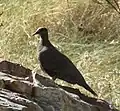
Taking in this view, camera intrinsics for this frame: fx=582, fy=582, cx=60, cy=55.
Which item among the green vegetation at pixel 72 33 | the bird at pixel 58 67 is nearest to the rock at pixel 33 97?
the bird at pixel 58 67

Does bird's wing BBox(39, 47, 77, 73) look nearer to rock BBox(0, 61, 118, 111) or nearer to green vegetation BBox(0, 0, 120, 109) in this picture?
green vegetation BBox(0, 0, 120, 109)

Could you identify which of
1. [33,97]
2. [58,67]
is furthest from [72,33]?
[33,97]

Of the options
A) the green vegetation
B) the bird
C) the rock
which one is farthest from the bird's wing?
the rock

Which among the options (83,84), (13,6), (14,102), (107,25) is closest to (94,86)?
(83,84)

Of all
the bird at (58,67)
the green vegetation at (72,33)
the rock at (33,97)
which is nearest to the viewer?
the rock at (33,97)

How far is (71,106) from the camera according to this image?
304cm

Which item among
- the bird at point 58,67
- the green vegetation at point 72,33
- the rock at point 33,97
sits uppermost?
the green vegetation at point 72,33

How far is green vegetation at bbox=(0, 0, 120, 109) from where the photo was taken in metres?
5.21

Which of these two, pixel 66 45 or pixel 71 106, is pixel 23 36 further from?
pixel 71 106

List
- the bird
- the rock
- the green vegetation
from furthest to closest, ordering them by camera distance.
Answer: the green vegetation, the bird, the rock

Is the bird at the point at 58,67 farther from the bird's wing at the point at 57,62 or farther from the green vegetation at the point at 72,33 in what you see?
the green vegetation at the point at 72,33

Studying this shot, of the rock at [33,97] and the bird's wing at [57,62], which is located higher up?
the bird's wing at [57,62]

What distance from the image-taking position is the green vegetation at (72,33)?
17.1 ft

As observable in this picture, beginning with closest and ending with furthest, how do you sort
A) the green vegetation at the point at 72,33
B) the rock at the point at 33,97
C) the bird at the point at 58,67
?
the rock at the point at 33,97, the bird at the point at 58,67, the green vegetation at the point at 72,33
